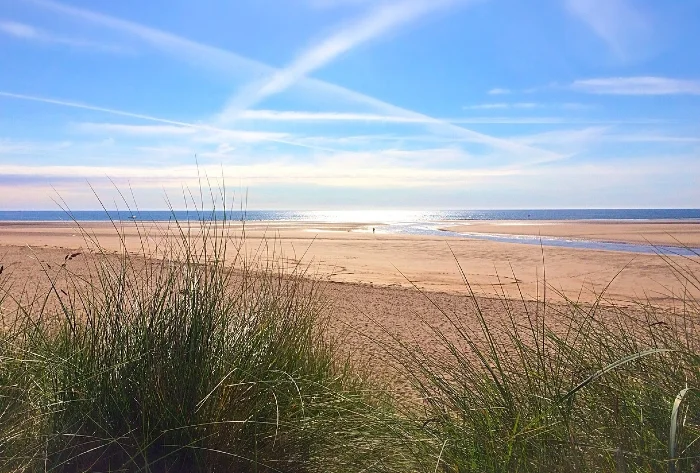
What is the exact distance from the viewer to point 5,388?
3084 millimetres

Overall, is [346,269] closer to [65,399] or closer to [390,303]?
[390,303]

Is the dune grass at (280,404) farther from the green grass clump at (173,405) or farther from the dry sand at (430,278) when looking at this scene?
the dry sand at (430,278)

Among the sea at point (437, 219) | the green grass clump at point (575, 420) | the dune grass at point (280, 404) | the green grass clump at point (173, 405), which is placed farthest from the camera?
the sea at point (437, 219)

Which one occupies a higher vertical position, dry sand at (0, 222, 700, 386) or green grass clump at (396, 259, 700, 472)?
green grass clump at (396, 259, 700, 472)

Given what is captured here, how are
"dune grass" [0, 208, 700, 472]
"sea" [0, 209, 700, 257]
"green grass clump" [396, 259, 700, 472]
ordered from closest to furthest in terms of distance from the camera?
"green grass clump" [396, 259, 700, 472]
"dune grass" [0, 208, 700, 472]
"sea" [0, 209, 700, 257]

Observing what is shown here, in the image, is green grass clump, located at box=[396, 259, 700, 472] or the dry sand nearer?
green grass clump, located at box=[396, 259, 700, 472]

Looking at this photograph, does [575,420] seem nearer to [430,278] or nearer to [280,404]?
[280,404]

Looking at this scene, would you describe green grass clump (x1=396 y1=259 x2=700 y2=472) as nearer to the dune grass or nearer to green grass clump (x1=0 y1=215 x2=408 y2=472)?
the dune grass

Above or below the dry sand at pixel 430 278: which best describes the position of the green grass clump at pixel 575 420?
above

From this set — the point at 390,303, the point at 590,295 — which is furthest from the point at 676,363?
the point at 590,295

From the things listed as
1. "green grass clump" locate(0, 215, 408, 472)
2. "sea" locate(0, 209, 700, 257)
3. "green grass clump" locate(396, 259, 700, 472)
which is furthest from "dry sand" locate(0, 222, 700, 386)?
"green grass clump" locate(396, 259, 700, 472)

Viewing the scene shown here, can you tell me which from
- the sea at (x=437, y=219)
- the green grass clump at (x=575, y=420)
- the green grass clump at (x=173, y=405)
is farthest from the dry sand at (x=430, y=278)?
the green grass clump at (x=575, y=420)

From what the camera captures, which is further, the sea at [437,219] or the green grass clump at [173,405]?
the sea at [437,219]

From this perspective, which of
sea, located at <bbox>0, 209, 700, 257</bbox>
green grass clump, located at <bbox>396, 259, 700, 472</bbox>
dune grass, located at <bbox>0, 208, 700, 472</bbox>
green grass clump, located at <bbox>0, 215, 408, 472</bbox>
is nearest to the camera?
green grass clump, located at <bbox>396, 259, 700, 472</bbox>
